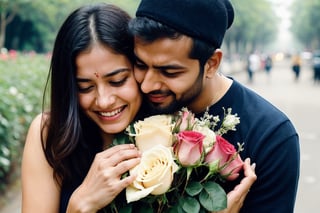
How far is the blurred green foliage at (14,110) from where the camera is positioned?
515cm

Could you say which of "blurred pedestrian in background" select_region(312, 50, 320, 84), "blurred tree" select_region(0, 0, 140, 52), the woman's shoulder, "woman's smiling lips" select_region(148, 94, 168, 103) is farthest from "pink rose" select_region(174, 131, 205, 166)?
"blurred pedestrian in background" select_region(312, 50, 320, 84)

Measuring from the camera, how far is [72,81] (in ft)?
7.50

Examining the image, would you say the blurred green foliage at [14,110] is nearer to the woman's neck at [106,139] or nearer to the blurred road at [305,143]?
the blurred road at [305,143]

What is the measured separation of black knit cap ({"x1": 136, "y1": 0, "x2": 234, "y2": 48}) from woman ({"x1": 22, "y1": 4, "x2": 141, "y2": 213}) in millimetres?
258

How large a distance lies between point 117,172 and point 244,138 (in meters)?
0.61

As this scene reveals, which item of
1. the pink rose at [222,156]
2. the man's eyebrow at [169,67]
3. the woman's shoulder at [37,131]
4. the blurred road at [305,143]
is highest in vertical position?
the man's eyebrow at [169,67]

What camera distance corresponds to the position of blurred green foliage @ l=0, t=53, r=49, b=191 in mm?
5145

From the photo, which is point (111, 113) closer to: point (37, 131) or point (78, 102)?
point (78, 102)

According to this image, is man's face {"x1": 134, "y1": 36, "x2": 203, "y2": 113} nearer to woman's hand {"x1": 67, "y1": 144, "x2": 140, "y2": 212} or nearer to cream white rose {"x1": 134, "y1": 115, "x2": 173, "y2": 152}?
cream white rose {"x1": 134, "y1": 115, "x2": 173, "y2": 152}

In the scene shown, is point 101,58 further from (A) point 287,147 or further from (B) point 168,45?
(A) point 287,147

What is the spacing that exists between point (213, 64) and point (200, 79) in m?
0.12

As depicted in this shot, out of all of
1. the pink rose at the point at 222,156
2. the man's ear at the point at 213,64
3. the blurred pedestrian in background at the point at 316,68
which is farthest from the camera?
the blurred pedestrian in background at the point at 316,68

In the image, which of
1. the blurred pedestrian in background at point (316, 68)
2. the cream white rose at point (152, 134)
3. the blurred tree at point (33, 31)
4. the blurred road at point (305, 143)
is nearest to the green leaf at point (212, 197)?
the cream white rose at point (152, 134)

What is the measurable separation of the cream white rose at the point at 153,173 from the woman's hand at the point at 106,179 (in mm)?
30
